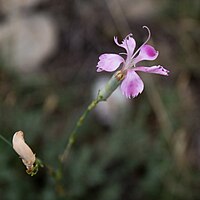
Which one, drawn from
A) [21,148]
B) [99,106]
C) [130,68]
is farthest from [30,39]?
[21,148]

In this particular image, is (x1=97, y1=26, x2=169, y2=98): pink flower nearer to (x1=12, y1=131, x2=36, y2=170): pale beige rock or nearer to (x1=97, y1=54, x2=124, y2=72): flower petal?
(x1=97, y1=54, x2=124, y2=72): flower petal

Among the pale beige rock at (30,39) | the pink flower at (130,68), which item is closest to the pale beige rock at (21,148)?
the pink flower at (130,68)

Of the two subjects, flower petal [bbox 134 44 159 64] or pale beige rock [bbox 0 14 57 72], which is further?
pale beige rock [bbox 0 14 57 72]

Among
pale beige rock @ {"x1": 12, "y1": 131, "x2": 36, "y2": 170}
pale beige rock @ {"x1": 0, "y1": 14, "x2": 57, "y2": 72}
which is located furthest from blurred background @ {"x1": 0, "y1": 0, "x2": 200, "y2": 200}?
pale beige rock @ {"x1": 12, "y1": 131, "x2": 36, "y2": 170}

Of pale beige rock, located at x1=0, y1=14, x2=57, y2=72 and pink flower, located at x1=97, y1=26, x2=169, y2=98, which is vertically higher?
pink flower, located at x1=97, y1=26, x2=169, y2=98

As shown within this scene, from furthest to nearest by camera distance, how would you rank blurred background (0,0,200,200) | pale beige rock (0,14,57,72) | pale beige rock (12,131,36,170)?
pale beige rock (0,14,57,72), blurred background (0,0,200,200), pale beige rock (12,131,36,170)

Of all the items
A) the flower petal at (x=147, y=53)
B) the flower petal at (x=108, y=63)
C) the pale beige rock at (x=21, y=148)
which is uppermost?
the flower petal at (x=108, y=63)

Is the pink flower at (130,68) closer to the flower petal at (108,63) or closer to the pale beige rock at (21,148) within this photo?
the flower petal at (108,63)
